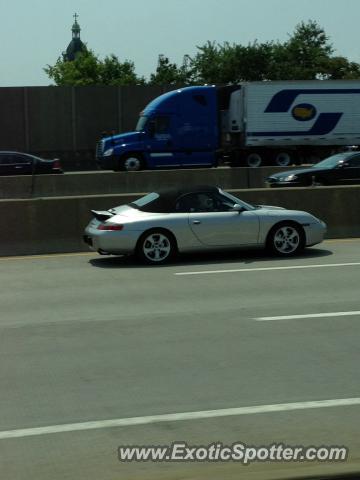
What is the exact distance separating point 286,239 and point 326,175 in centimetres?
997

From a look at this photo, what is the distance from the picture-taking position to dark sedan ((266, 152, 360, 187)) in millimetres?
23344

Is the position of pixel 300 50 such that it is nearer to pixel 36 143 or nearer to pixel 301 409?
pixel 36 143

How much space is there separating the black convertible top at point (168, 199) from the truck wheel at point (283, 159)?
22.2m

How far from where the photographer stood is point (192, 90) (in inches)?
1352

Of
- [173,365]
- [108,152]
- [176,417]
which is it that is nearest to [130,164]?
[108,152]

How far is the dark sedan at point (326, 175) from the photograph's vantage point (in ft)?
76.6

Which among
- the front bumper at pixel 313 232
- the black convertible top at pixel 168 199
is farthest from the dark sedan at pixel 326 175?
the black convertible top at pixel 168 199

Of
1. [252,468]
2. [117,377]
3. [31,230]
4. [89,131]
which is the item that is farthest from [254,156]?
[252,468]

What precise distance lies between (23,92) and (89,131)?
458 cm

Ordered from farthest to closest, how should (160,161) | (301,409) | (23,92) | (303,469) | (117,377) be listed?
1. (23,92)
2. (160,161)
3. (117,377)
4. (301,409)
5. (303,469)

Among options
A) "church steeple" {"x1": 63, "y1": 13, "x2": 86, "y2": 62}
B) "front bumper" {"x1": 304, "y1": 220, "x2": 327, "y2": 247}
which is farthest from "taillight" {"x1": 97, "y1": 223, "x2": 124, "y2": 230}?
"church steeple" {"x1": 63, "y1": 13, "x2": 86, "y2": 62}

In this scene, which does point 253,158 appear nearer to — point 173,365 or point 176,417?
point 173,365

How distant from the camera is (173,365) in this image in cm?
729

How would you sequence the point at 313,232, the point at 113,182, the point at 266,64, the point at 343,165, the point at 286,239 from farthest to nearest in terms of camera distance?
1. the point at 266,64
2. the point at 113,182
3. the point at 343,165
4. the point at 313,232
5. the point at 286,239
